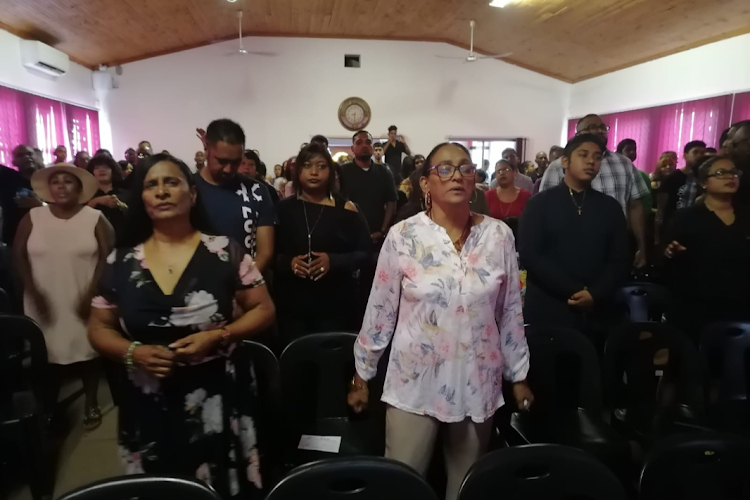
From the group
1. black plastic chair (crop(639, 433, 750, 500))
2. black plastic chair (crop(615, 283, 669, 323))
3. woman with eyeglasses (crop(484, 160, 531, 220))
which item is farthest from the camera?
woman with eyeglasses (crop(484, 160, 531, 220))

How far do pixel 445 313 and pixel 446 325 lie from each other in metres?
0.03

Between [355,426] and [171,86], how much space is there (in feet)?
26.9

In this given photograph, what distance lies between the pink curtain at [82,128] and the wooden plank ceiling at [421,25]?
80 cm

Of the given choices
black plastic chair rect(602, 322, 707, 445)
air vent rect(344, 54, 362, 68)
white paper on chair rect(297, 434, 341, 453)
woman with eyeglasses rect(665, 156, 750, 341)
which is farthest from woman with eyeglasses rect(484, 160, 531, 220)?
air vent rect(344, 54, 362, 68)

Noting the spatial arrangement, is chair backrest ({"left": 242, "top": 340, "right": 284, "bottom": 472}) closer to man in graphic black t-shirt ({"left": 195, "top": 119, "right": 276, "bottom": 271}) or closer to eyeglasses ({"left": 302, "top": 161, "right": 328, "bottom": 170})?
man in graphic black t-shirt ({"left": 195, "top": 119, "right": 276, "bottom": 271})

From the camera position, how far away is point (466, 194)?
58.3 inches

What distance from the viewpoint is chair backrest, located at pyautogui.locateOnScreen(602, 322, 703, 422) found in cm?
212

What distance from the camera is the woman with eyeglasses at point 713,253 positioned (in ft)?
7.80

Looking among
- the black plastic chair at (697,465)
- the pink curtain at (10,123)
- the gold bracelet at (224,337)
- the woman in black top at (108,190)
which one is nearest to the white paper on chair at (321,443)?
the gold bracelet at (224,337)

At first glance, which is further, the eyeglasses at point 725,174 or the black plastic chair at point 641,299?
the black plastic chair at point 641,299

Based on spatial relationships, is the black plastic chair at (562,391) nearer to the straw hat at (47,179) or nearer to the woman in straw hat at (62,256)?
the woman in straw hat at (62,256)

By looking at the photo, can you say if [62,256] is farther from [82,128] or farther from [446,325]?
[82,128]

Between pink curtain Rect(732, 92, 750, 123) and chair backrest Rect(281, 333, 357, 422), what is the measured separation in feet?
18.7

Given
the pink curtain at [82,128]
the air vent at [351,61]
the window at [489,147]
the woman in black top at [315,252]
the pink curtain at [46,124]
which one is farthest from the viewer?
the window at [489,147]
